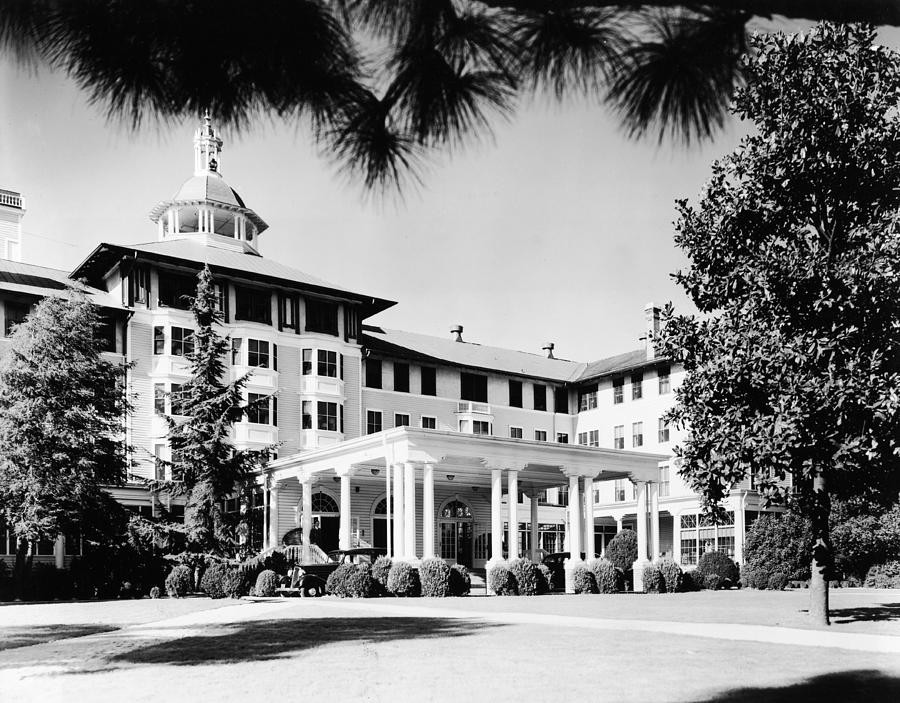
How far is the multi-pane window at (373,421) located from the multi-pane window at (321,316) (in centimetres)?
443

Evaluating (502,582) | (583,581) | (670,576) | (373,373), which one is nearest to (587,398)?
(373,373)

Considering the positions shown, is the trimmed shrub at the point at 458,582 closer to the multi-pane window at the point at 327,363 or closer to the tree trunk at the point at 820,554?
the tree trunk at the point at 820,554

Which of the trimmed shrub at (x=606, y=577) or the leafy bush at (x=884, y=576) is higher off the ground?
the trimmed shrub at (x=606, y=577)

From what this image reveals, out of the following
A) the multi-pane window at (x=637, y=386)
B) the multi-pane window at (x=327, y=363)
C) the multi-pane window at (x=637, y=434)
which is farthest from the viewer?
the multi-pane window at (x=637, y=386)

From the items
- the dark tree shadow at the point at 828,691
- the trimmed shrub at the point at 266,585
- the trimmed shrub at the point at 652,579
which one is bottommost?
the trimmed shrub at the point at 652,579

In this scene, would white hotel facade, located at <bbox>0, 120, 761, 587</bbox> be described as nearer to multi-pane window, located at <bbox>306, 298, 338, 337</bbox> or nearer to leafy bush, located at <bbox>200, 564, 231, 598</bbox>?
multi-pane window, located at <bbox>306, 298, 338, 337</bbox>

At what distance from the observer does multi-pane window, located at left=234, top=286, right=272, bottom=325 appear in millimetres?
39875

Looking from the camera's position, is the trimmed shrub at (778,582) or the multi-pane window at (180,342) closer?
the trimmed shrub at (778,582)

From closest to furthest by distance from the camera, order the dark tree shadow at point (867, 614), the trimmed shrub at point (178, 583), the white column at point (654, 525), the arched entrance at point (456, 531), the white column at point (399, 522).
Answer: the dark tree shadow at point (867, 614)
the trimmed shrub at point (178, 583)
the white column at point (399, 522)
the white column at point (654, 525)
the arched entrance at point (456, 531)

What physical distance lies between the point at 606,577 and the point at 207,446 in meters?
13.3

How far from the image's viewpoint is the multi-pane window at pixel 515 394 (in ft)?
168

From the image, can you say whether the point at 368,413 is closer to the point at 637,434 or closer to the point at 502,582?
the point at 637,434

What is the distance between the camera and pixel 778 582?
34281 mm

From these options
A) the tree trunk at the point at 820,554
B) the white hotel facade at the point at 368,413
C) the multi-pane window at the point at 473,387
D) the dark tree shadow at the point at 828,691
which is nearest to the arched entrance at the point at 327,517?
the white hotel facade at the point at 368,413
